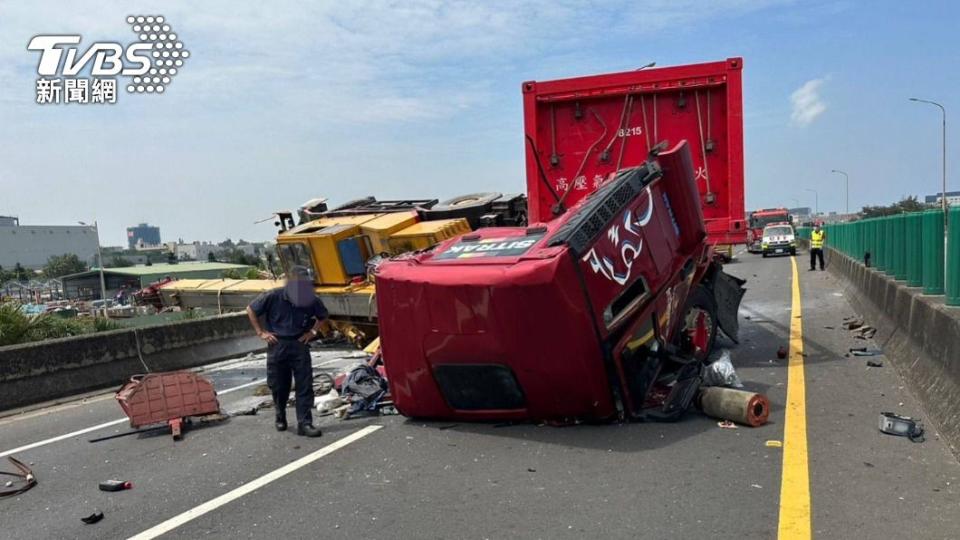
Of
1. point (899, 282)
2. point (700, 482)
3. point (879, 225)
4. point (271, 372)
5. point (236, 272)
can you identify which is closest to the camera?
point (700, 482)

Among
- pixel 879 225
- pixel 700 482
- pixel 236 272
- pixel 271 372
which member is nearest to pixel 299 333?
pixel 271 372

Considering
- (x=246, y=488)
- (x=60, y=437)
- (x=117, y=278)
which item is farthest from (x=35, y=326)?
(x=117, y=278)

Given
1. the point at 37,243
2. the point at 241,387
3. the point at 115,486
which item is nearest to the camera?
the point at 115,486

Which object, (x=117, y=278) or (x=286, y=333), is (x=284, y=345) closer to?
(x=286, y=333)

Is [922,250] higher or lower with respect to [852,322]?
higher

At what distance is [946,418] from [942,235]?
313 centimetres

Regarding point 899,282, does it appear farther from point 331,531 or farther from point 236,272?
point 236,272

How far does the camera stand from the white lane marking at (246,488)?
395cm

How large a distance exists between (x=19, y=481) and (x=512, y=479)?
12.0ft

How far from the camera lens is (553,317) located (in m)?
4.88

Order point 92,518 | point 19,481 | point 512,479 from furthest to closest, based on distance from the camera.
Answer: point 19,481, point 512,479, point 92,518

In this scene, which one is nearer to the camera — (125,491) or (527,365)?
(125,491)

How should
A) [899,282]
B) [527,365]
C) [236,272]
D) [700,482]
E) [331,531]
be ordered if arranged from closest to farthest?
[331,531]
[700,482]
[527,365]
[899,282]
[236,272]

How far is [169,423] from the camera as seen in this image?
6.24 metres
